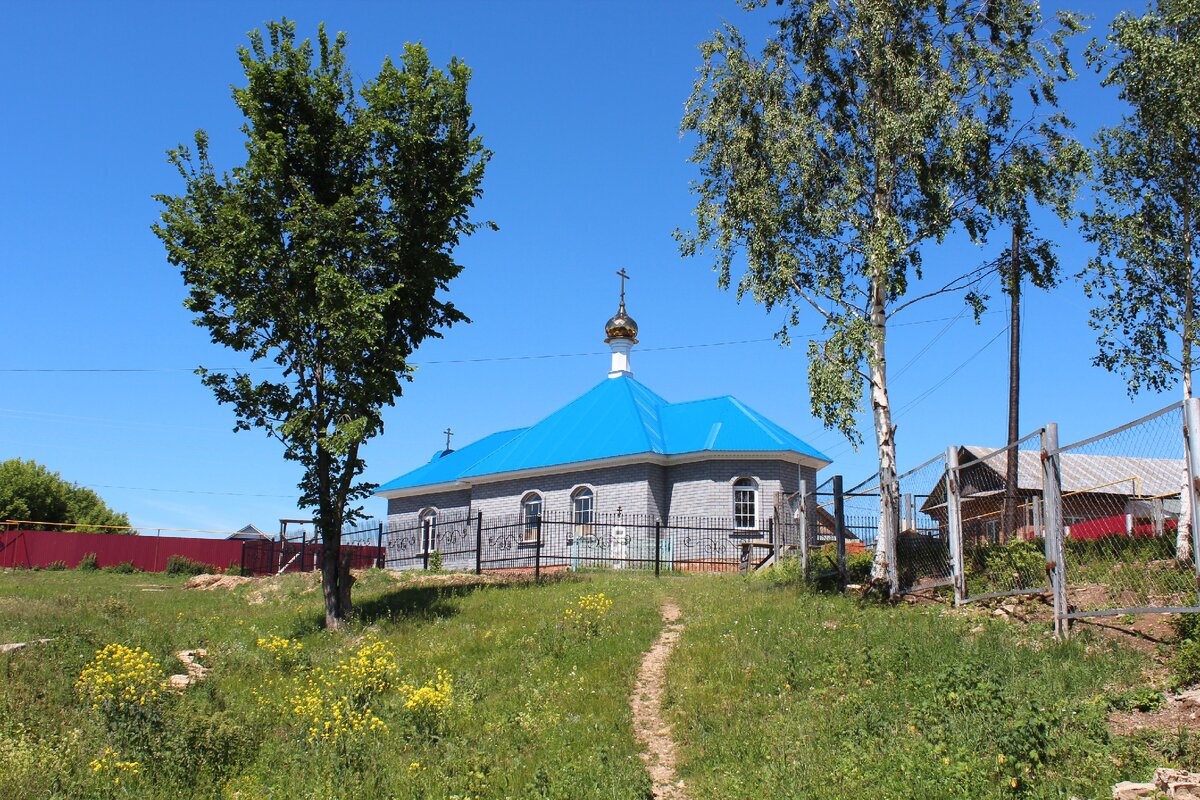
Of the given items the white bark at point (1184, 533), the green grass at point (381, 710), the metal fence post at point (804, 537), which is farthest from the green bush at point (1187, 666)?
the metal fence post at point (804, 537)

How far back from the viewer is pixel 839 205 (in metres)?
17.3

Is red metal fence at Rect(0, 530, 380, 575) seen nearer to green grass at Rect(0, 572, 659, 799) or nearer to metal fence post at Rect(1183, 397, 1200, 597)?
green grass at Rect(0, 572, 659, 799)

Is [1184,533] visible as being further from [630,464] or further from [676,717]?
[630,464]

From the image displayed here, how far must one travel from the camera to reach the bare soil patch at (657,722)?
845 cm

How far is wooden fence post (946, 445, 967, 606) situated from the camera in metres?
12.5

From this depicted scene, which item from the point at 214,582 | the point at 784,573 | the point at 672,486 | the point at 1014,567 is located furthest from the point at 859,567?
the point at 214,582

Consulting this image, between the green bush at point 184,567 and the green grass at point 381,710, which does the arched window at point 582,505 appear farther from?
the green bush at point 184,567

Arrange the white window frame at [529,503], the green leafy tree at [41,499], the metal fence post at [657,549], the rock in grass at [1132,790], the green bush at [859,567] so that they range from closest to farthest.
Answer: the rock in grass at [1132,790] → the green bush at [859,567] → the metal fence post at [657,549] → the white window frame at [529,503] → the green leafy tree at [41,499]

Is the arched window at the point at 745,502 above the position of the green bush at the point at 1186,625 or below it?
above

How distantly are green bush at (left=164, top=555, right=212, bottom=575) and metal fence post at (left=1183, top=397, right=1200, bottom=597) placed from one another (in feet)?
113

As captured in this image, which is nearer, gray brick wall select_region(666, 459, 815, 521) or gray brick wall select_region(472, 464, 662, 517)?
gray brick wall select_region(666, 459, 815, 521)

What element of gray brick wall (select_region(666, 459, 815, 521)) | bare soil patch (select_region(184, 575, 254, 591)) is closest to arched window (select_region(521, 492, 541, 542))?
gray brick wall (select_region(666, 459, 815, 521))

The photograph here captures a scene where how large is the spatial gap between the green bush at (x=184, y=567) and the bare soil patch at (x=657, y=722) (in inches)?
1070

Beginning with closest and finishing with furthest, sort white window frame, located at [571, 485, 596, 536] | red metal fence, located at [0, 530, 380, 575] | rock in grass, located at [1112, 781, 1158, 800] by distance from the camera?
rock in grass, located at [1112, 781, 1158, 800], white window frame, located at [571, 485, 596, 536], red metal fence, located at [0, 530, 380, 575]
